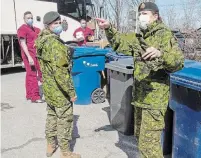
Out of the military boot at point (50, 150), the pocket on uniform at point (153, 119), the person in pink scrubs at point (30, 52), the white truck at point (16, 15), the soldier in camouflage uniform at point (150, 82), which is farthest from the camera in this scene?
the white truck at point (16, 15)

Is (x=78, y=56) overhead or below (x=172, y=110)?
overhead

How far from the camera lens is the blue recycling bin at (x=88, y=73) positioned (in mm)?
5246

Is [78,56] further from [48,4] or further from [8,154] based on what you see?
[48,4]

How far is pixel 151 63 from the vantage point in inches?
89.4

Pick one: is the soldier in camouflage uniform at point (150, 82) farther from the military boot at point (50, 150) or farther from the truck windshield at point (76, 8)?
the truck windshield at point (76, 8)

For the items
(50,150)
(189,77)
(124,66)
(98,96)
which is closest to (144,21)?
(189,77)

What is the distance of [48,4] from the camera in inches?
418

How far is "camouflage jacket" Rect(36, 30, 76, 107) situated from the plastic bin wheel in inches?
91.0

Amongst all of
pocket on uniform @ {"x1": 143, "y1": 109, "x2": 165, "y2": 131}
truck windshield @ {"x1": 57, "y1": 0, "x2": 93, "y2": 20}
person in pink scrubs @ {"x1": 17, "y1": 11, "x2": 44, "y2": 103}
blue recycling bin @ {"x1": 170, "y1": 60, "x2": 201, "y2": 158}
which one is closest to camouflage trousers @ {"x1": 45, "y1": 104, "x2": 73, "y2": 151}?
pocket on uniform @ {"x1": 143, "y1": 109, "x2": 165, "y2": 131}

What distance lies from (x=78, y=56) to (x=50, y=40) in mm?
2064

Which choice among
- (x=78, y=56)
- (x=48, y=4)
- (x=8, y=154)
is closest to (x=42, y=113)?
(x=78, y=56)

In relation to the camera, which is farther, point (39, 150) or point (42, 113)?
point (42, 113)

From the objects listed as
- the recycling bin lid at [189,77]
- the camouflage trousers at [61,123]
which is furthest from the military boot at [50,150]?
the recycling bin lid at [189,77]

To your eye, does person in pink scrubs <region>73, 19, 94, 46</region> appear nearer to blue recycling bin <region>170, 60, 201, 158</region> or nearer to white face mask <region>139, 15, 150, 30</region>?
blue recycling bin <region>170, 60, 201, 158</region>
